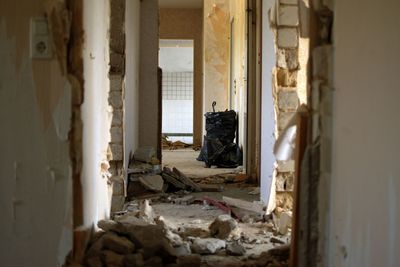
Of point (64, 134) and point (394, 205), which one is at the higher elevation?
point (64, 134)

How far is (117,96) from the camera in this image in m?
4.24

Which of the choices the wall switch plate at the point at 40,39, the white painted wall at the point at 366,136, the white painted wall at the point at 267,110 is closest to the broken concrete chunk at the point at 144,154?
the white painted wall at the point at 267,110

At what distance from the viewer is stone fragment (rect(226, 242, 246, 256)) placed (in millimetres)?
2883

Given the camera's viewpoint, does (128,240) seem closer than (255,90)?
Yes

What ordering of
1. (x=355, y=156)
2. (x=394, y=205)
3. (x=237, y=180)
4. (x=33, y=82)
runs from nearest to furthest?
Result: 1. (x=394, y=205)
2. (x=355, y=156)
3. (x=33, y=82)
4. (x=237, y=180)

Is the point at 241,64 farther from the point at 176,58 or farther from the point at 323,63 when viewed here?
the point at 176,58

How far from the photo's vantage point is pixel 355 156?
172 cm

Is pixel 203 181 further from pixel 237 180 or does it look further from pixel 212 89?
pixel 212 89

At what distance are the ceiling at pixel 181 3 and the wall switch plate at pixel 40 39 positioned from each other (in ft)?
31.9

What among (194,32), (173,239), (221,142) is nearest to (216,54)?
(194,32)

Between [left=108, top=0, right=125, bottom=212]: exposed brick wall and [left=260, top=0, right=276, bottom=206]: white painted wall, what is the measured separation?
121 cm

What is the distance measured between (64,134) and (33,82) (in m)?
0.25

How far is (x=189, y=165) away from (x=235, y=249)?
5054mm

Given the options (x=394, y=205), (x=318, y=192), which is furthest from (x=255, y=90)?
(x=394, y=205)
